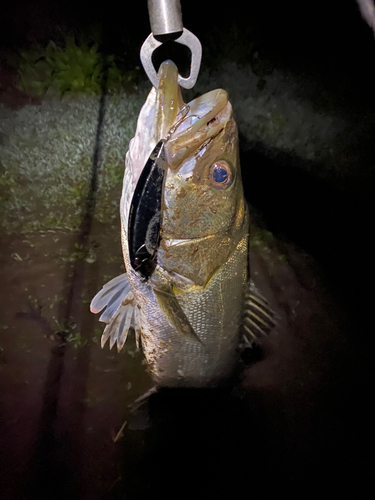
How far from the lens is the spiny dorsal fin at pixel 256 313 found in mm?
1232

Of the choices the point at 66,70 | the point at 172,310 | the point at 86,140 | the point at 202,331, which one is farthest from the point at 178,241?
the point at 66,70

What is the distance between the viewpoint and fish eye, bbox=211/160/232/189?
32.9 inches

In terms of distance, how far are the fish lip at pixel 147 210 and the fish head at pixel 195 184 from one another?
0.05 ft

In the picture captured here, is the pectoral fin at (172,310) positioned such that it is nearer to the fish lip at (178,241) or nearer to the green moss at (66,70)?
the fish lip at (178,241)

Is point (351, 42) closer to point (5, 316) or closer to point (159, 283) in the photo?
point (159, 283)

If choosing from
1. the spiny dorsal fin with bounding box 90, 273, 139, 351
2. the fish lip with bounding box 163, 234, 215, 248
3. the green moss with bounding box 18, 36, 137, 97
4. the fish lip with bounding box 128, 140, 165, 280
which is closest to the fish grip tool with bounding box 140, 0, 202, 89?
the fish lip with bounding box 128, 140, 165, 280

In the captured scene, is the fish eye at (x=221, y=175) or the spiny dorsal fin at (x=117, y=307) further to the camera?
the spiny dorsal fin at (x=117, y=307)

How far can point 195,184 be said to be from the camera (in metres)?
0.83

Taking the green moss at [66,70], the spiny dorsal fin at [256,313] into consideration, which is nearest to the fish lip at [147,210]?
the spiny dorsal fin at [256,313]

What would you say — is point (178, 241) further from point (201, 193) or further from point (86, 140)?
point (86, 140)

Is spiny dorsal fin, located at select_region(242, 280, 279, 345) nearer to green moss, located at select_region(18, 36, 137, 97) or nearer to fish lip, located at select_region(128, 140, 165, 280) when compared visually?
fish lip, located at select_region(128, 140, 165, 280)

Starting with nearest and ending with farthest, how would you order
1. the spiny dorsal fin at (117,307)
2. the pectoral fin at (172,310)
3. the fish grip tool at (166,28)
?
the fish grip tool at (166,28), the pectoral fin at (172,310), the spiny dorsal fin at (117,307)

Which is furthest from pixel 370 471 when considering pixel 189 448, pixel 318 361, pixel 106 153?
pixel 106 153

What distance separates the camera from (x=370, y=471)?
5.13 ft
